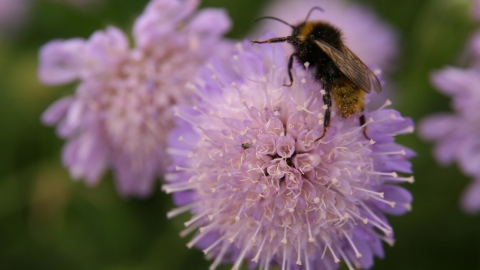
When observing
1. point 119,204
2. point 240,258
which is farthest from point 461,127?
point 119,204

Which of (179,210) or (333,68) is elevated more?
(333,68)

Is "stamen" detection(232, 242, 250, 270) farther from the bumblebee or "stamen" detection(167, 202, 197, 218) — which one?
the bumblebee

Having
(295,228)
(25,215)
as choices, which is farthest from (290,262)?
(25,215)

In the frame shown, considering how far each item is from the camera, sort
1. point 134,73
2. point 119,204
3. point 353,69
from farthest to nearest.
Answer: point 119,204 < point 134,73 < point 353,69

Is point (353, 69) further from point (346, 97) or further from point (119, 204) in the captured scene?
point (119, 204)

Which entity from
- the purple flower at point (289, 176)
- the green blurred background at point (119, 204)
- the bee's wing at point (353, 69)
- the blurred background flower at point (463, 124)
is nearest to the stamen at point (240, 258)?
the purple flower at point (289, 176)

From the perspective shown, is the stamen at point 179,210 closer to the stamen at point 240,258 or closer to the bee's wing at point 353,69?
the stamen at point 240,258
